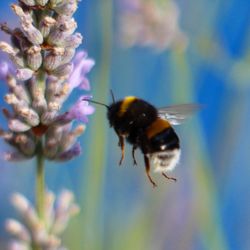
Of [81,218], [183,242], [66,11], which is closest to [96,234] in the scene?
[81,218]

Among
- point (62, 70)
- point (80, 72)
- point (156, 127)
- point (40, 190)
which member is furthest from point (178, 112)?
point (40, 190)

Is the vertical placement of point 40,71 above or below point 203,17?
below

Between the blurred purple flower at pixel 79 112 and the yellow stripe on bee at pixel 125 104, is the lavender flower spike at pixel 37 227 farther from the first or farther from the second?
the yellow stripe on bee at pixel 125 104

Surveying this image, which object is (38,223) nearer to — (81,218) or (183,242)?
(81,218)

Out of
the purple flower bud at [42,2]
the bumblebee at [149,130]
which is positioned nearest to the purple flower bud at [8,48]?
the purple flower bud at [42,2]

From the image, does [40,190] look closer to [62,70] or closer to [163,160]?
[62,70]

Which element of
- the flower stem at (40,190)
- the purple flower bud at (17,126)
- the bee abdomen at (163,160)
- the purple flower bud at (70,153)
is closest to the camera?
the flower stem at (40,190)

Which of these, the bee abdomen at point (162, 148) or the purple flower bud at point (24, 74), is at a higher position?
the purple flower bud at point (24, 74)
